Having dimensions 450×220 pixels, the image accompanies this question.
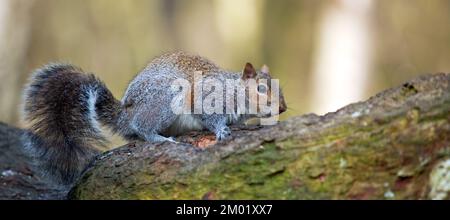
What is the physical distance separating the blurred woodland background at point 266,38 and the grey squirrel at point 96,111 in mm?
4904

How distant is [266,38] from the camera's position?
397 inches

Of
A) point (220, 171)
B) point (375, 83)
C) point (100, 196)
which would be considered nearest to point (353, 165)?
point (220, 171)

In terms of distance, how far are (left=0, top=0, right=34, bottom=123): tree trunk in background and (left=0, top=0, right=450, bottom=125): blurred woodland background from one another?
26 mm

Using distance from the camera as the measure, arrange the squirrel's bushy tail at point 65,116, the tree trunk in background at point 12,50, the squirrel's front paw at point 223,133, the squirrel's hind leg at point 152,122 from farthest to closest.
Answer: the tree trunk in background at point 12,50 < the squirrel's hind leg at point 152,122 < the squirrel's bushy tail at point 65,116 < the squirrel's front paw at point 223,133

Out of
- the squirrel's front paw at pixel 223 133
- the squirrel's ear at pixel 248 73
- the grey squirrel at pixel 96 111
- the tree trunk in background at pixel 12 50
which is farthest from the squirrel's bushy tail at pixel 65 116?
the tree trunk in background at pixel 12 50

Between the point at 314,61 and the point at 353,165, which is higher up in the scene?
the point at 314,61

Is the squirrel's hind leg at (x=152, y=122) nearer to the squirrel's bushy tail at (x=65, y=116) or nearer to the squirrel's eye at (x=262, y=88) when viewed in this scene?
the squirrel's bushy tail at (x=65, y=116)

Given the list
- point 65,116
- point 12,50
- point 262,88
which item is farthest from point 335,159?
point 12,50

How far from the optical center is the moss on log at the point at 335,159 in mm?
2367

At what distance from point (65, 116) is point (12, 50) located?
5.13 metres

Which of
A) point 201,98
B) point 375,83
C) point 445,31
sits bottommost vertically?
point 201,98
